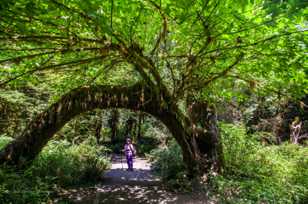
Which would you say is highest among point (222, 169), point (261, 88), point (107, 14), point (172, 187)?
point (107, 14)

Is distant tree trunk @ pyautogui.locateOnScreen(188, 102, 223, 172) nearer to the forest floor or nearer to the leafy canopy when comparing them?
the forest floor

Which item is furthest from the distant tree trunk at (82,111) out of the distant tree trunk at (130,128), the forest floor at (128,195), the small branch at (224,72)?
the distant tree trunk at (130,128)

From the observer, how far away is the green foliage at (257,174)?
16.6 ft

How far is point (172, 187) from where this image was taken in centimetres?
650

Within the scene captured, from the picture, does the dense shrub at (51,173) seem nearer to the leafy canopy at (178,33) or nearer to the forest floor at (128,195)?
the forest floor at (128,195)

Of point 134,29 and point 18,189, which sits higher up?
point 134,29

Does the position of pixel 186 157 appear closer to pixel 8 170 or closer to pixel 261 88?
pixel 261 88

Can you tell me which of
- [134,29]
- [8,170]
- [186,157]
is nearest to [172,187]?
[186,157]

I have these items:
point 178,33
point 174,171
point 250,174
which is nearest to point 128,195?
point 174,171

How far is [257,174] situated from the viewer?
21.3 feet

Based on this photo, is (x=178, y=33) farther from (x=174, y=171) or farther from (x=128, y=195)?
(x=174, y=171)

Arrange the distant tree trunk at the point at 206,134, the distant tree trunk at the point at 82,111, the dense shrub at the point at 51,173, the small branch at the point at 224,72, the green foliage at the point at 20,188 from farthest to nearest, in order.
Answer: the distant tree trunk at the point at 206,134 → the distant tree trunk at the point at 82,111 → the dense shrub at the point at 51,173 → the green foliage at the point at 20,188 → the small branch at the point at 224,72

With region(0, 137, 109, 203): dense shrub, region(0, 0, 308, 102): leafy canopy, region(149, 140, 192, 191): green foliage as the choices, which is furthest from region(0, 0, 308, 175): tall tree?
Result: region(0, 137, 109, 203): dense shrub

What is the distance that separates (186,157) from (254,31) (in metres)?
3.84
